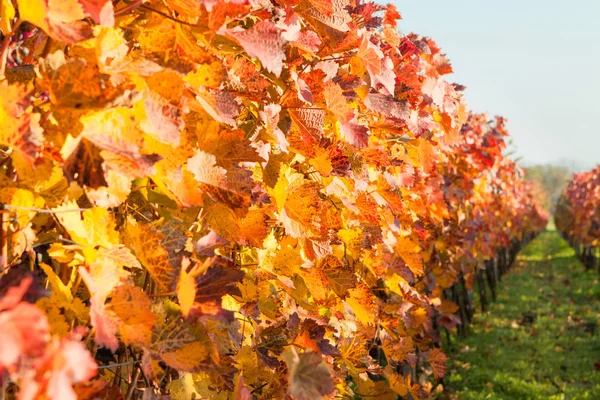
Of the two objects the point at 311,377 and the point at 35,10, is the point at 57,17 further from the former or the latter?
the point at 311,377

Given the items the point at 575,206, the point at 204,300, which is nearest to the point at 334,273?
the point at 204,300

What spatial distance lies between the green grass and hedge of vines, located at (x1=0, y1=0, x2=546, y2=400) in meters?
5.80

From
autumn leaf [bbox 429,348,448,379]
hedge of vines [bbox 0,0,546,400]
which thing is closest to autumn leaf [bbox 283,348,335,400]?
hedge of vines [bbox 0,0,546,400]

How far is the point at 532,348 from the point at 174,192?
9813mm

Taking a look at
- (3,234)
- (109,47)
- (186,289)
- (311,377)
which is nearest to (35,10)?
(109,47)

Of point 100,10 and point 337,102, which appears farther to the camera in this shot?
point 337,102

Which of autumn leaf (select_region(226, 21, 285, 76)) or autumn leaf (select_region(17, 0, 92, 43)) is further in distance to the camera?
autumn leaf (select_region(226, 21, 285, 76))

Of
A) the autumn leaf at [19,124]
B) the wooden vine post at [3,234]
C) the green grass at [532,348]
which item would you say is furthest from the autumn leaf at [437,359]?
the green grass at [532,348]

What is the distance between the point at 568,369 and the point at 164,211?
8655 millimetres

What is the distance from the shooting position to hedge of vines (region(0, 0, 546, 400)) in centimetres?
83

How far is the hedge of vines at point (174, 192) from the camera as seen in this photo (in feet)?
2.73

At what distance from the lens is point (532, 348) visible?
9695 millimetres

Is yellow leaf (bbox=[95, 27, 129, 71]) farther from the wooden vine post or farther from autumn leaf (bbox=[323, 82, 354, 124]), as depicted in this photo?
autumn leaf (bbox=[323, 82, 354, 124])

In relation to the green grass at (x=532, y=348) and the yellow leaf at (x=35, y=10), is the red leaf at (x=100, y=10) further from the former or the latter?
the green grass at (x=532, y=348)
